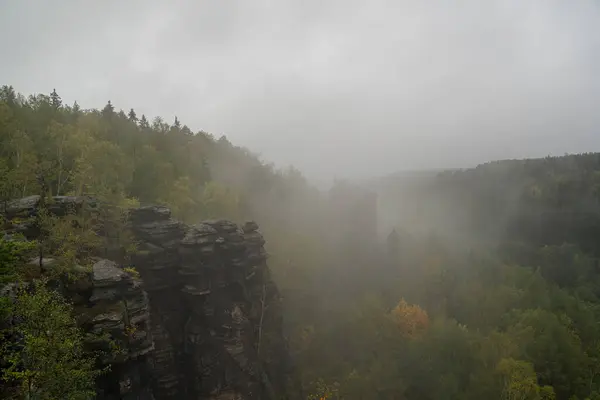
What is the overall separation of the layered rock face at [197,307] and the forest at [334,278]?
491 centimetres

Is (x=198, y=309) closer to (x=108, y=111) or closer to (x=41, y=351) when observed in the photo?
(x=41, y=351)

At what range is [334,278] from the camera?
3152 inches

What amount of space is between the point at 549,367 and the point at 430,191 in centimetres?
11101

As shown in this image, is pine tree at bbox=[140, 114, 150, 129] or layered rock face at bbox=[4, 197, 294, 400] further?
pine tree at bbox=[140, 114, 150, 129]

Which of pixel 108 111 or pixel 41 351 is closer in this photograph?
pixel 41 351

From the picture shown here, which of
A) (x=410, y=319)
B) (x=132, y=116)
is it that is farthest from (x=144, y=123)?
(x=410, y=319)

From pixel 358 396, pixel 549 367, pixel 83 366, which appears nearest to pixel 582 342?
pixel 549 367

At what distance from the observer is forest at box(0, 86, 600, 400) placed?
2984cm

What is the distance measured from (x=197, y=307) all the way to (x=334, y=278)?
1685 inches

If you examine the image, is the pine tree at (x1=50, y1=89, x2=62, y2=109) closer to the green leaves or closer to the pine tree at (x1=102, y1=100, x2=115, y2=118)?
the pine tree at (x1=102, y1=100, x2=115, y2=118)

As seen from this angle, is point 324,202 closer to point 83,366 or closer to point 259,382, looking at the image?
point 259,382

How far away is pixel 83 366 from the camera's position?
2145 centimetres

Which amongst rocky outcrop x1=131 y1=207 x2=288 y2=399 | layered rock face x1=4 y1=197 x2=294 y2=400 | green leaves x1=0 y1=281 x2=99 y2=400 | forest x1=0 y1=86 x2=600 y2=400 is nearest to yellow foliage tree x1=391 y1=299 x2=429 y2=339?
forest x1=0 y1=86 x2=600 y2=400

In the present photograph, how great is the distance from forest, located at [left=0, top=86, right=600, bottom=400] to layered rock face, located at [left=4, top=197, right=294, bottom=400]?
491cm
